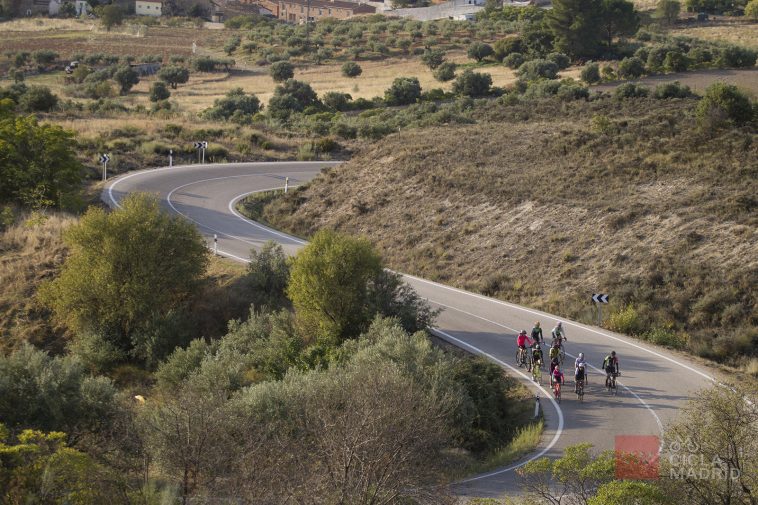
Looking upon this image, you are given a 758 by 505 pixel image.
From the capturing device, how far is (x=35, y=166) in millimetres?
34906

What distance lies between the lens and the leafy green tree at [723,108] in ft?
113

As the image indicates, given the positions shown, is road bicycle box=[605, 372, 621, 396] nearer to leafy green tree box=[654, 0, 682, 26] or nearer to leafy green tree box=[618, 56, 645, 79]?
leafy green tree box=[618, 56, 645, 79]

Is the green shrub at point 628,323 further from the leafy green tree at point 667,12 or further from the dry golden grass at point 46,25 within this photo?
the dry golden grass at point 46,25

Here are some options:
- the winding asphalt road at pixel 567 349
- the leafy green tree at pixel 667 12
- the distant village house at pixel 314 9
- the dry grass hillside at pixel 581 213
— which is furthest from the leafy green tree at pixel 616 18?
the distant village house at pixel 314 9

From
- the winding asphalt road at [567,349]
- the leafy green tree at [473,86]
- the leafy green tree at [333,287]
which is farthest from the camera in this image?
the leafy green tree at [473,86]

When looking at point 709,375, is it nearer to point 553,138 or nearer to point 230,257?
point 230,257

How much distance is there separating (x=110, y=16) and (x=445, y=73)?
198 feet

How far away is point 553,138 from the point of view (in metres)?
38.5

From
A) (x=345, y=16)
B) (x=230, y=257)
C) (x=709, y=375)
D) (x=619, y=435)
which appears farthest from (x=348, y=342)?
(x=345, y=16)

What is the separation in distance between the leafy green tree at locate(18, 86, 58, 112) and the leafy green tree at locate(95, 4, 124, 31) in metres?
62.3

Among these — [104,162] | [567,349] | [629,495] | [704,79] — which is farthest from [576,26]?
[629,495]

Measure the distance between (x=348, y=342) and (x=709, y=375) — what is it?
8.52 metres

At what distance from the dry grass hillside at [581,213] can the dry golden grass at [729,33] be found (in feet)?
144

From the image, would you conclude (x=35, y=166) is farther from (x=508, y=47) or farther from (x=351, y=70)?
(x=508, y=47)
